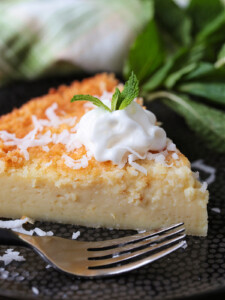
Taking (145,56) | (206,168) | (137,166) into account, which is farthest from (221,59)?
(137,166)

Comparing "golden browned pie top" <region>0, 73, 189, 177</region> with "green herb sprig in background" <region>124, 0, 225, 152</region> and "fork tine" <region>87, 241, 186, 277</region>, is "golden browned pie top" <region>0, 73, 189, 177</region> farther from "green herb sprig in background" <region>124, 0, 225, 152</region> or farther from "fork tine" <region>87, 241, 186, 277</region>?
"fork tine" <region>87, 241, 186, 277</region>

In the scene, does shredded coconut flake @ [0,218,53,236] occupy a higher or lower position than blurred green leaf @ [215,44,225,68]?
lower

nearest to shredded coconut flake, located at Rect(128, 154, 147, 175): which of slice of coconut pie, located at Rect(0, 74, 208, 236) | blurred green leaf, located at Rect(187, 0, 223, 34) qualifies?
slice of coconut pie, located at Rect(0, 74, 208, 236)

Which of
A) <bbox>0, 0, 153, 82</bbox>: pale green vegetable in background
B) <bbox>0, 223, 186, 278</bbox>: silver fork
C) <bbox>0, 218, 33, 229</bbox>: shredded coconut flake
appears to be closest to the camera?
<bbox>0, 223, 186, 278</bbox>: silver fork

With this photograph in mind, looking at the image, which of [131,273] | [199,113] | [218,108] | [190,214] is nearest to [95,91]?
[199,113]

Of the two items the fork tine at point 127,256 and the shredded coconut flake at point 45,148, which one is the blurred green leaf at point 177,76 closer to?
the shredded coconut flake at point 45,148

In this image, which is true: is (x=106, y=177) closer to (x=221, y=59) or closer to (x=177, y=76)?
(x=177, y=76)

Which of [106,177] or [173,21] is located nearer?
[106,177]

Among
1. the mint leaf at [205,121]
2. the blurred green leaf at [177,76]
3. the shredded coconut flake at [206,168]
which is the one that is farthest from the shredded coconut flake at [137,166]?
the blurred green leaf at [177,76]
